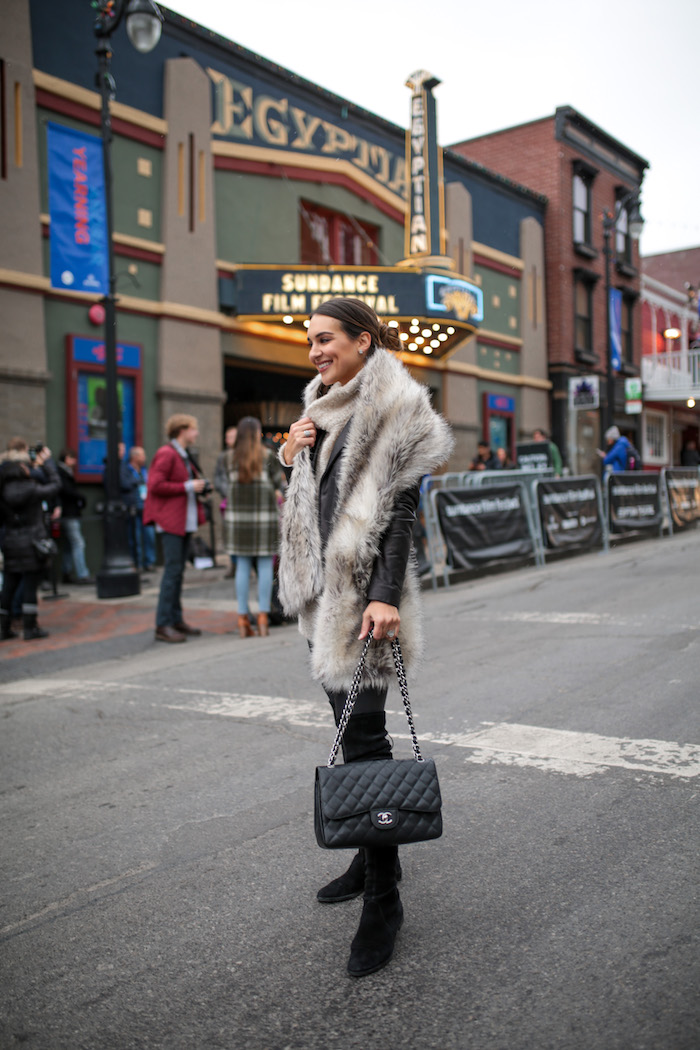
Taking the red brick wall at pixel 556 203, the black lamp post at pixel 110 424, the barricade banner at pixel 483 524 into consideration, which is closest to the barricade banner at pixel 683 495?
the barricade banner at pixel 483 524

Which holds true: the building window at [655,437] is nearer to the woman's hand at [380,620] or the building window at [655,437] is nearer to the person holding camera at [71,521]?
the person holding camera at [71,521]

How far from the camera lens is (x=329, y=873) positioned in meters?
3.17

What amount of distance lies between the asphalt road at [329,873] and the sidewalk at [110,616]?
6.69 ft

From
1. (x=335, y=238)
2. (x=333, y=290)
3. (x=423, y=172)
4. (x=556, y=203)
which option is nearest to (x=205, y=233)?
(x=333, y=290)

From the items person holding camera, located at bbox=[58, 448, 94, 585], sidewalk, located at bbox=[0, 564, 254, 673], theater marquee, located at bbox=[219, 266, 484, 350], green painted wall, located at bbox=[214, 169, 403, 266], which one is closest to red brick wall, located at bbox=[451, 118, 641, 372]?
green painted wall, located at bbox=[214, 169, 403, 266]

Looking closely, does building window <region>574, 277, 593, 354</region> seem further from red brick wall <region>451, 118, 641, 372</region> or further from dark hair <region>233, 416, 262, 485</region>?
dark hair <region>233, 416, 262, 485</region>

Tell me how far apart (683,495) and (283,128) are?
1073 centimetres

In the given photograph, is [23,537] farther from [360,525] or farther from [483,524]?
[360,525]

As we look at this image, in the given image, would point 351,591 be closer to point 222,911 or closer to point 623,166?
point 222,911

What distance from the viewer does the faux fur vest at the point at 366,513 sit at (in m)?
2.73

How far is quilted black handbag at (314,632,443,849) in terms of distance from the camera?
2439 mm

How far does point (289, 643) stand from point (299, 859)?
4.54m

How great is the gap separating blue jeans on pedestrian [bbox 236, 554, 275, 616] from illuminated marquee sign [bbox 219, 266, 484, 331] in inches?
295

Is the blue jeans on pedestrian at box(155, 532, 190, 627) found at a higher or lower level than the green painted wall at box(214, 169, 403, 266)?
lower
